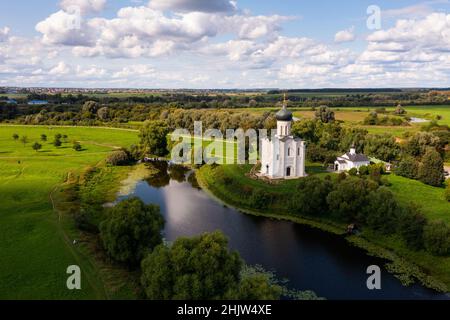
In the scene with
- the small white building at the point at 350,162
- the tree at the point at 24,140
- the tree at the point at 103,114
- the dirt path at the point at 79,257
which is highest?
the tree at the point at 103,114

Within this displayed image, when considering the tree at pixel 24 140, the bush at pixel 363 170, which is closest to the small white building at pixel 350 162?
the bush at pixel 363 170

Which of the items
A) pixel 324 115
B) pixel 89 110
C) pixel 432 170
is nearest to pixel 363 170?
pixel 432 170

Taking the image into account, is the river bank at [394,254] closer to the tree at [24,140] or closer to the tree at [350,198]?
the tree at [350,198]

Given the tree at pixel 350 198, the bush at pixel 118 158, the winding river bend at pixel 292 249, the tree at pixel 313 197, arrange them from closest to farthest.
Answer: the winding river bend at pixel 292 249
the tree at pixel 350 198
the tree at pixel 313 197
the bush at pixel 118 158

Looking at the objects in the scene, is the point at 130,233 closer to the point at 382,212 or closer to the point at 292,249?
the point at 292,249

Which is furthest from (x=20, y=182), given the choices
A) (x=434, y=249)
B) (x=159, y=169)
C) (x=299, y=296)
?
(x=434, y=249)

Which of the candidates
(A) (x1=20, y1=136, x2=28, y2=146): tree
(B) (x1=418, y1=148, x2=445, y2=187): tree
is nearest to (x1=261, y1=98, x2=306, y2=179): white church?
(B) (x1=418, y1=148, x2=445, y2=187): tree
